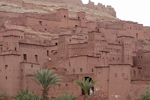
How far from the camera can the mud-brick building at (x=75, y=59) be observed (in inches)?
1734

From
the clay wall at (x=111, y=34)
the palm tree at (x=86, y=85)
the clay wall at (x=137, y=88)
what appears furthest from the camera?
the clay wall at (x=111, y=34)

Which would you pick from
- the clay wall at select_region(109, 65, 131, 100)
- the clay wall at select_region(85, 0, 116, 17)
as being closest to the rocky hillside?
the clay wall at select_region(85, 0, 116, 17)

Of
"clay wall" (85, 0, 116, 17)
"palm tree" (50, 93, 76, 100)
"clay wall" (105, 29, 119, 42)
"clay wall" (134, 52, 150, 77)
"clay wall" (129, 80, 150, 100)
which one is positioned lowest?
"palm tree" (50, 93, 76, 100)

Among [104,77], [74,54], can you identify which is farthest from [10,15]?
[104,77]

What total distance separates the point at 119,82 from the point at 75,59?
7.21 m

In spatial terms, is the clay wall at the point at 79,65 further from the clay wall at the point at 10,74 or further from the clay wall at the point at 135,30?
the clay wall at the point at 135,30

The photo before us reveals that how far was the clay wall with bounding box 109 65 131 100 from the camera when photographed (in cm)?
4347

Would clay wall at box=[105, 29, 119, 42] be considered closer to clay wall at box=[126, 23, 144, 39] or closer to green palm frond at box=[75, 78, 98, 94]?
clay wall at box=[126, 23, 144, 39]

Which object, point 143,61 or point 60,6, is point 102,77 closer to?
point 143,61

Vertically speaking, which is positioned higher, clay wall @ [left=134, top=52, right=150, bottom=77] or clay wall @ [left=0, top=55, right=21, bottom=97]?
clay wall @ [left=134, top=52, right=150, bottom=77]

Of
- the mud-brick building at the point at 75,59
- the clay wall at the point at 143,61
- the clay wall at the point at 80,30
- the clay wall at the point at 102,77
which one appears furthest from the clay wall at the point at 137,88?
the clay wall at the point at 80,30

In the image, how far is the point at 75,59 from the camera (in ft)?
161

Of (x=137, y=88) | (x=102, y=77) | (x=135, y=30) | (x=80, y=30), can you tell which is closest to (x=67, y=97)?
(x=102, y=77)

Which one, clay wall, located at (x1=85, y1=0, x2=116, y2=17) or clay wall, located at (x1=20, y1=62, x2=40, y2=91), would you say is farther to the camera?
clay wall, located at (x1=85, y1=0, x2=116, y2=17)
